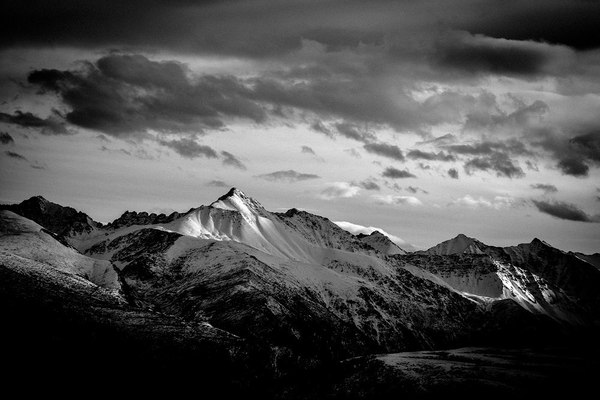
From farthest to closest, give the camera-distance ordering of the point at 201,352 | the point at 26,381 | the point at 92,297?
the point at 92,297 < the point at 201,352 < the point at 26,381

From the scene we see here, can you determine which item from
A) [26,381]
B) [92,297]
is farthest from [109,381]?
[92,297]

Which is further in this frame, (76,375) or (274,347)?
(274,347)

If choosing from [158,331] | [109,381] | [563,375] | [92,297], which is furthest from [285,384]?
[563,375]

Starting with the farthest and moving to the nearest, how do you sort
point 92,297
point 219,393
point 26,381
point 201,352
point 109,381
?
point 92,297, point 201,352, point 219,393, point 109,381, point 26,381

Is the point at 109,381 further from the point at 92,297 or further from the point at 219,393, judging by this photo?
the point at 92,297

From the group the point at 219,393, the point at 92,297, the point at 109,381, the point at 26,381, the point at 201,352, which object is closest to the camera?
the point at 26,381

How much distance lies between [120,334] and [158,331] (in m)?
13.0

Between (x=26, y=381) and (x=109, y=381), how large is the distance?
62.5 feet

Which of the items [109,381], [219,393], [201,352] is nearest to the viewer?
[109,381]

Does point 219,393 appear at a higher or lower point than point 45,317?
lower

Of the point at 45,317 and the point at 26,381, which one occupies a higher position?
the point at 45,317

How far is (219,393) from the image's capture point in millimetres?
152500

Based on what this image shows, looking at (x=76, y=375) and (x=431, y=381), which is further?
(x=431, y=381)

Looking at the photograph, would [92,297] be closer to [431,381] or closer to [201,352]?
[201,352]
